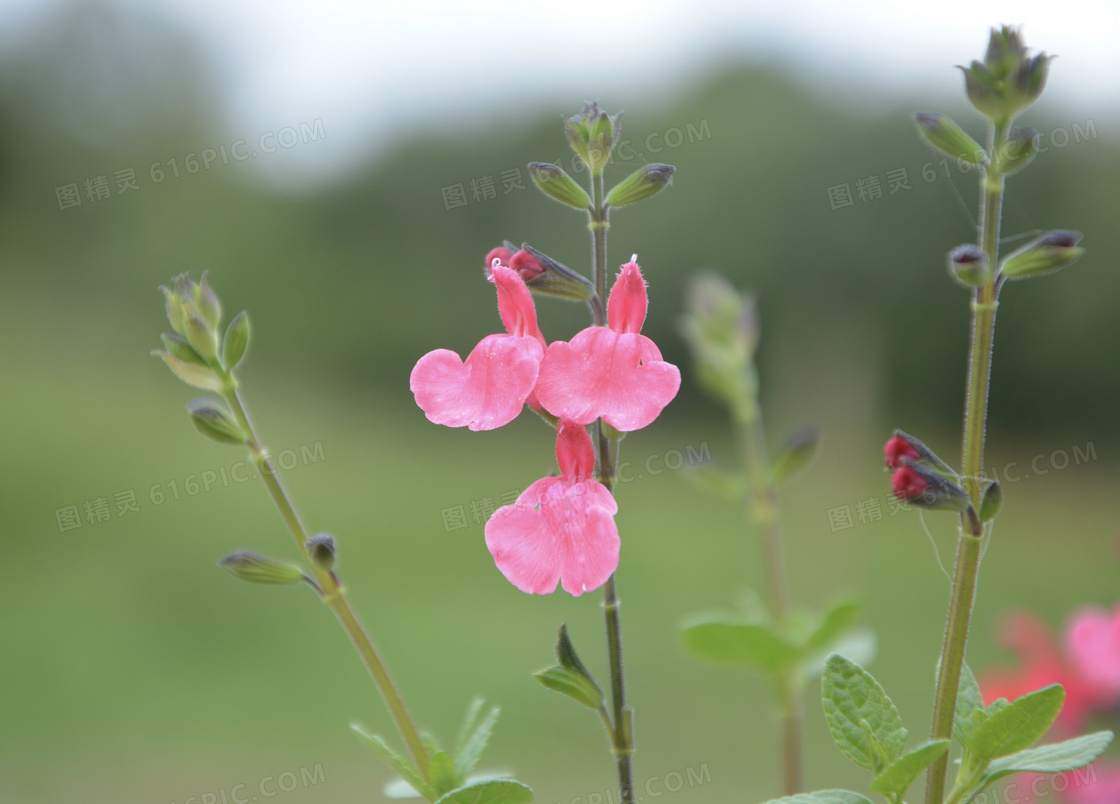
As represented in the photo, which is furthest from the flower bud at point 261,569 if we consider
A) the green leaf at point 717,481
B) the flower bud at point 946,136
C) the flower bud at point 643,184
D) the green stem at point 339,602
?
the green leaf at point 717,481

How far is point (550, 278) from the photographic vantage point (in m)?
0.40

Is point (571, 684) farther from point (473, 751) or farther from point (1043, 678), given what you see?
point (1043, 678)

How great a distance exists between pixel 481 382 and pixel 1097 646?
596 millimetres

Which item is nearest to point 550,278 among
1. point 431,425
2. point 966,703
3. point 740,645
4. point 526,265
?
point 526,265

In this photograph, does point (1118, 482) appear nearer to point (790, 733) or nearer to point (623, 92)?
point (623, 92)

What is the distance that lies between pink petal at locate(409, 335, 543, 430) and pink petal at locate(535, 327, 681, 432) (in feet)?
0.04

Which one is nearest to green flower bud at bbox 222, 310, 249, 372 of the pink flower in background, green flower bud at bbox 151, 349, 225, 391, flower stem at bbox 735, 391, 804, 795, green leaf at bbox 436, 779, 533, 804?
green flower bud at bbox 151, 349, 225, 391

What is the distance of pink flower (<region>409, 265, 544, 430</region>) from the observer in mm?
366

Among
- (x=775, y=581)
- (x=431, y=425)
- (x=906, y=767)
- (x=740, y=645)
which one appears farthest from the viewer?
(x=431, y=425)

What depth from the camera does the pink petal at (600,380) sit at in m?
0.35

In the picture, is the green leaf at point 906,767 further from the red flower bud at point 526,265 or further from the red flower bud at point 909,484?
the red flower bud at point 526,265

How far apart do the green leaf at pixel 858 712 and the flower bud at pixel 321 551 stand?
224 mm

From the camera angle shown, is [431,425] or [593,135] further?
[431,425]

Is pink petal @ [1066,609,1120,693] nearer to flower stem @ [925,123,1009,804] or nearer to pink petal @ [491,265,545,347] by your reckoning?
flower stem @ [925,123,1009,804]
